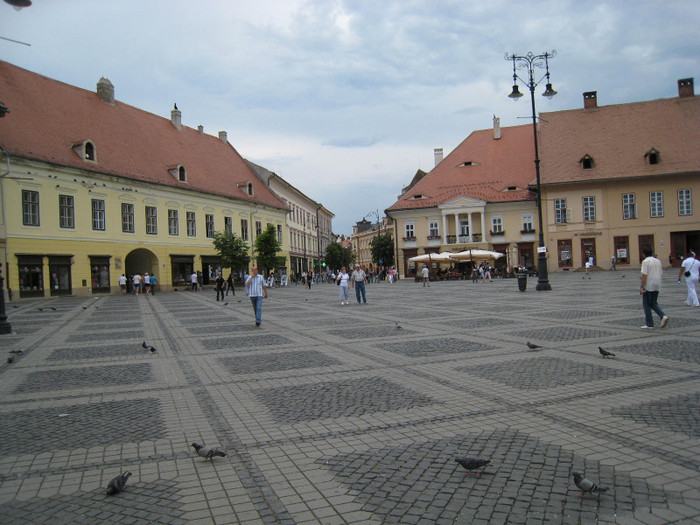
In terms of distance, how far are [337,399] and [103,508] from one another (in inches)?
123

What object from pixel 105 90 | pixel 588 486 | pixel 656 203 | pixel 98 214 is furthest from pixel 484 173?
pixel 588 486

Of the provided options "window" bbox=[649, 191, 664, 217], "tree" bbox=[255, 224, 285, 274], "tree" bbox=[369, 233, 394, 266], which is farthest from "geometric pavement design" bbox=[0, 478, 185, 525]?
"tree" bbox=[369, 233, 394, 266]

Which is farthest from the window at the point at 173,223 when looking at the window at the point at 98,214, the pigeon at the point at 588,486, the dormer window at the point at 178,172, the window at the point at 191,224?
the pigeon at the point at 588,486

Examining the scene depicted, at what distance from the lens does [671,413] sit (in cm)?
535

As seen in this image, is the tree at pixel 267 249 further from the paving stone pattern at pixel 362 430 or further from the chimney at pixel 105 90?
the paving stone pattern at pixel 362 430

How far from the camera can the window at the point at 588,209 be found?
4847cm

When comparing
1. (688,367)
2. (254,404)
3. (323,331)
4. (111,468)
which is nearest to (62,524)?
(111,468)

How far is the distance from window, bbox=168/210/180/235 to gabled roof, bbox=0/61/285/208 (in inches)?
91.0

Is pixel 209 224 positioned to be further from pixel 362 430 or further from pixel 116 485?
pixel 116 485

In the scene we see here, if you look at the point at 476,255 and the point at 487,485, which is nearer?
the point at 487,485

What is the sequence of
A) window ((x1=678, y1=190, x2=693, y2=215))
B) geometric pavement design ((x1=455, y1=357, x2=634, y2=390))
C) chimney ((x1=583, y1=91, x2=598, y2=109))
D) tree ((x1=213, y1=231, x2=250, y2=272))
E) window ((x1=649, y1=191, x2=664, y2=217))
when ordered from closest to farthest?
1. geometric pavement design ((x1=455, y1=357, x2=634, y2=390))
2. tree ((x1=213, y1=231, x2=250, y2=272))
3. window ((x1=678, y1=190, x2=693, y2=215))
4. window ((x1=649, y1=191, x2=664, y2=217))
5. chimney ((x1=583, y1=91, x2=598, y2=109))

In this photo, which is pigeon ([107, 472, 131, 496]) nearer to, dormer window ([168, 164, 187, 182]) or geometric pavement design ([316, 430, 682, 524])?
geometric pavement design ([316, 430, 682, 524])

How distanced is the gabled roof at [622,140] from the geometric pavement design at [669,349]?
4249cm

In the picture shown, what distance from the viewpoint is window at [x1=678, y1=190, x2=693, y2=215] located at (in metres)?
45.9
